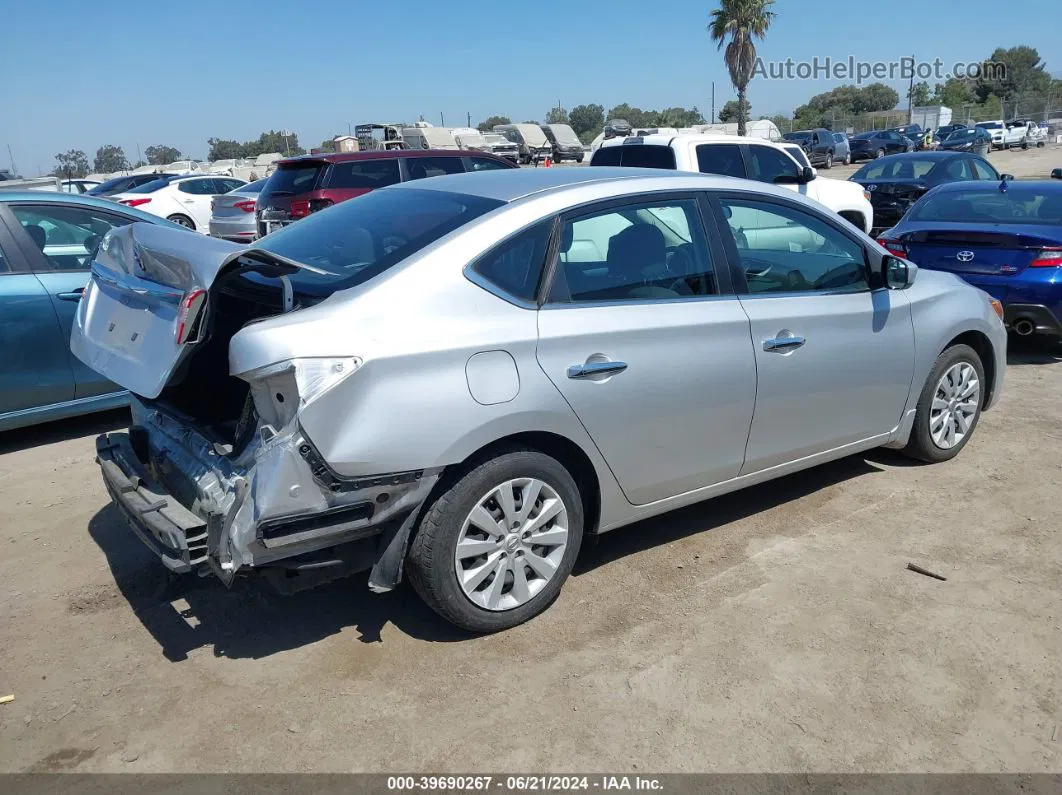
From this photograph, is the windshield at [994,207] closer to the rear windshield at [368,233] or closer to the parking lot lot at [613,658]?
the parking lot lot at [613,658]

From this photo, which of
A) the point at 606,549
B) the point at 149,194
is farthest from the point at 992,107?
the point at 606,549

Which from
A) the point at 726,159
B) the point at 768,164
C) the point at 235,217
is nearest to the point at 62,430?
the point at 726,159

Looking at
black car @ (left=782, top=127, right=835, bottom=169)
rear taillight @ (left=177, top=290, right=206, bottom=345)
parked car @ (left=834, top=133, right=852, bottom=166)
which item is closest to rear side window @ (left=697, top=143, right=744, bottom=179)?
rear taillight @ (left=177, top=290, right=206, bottom=345)

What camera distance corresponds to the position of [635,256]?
381cm

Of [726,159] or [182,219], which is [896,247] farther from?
[182,219]

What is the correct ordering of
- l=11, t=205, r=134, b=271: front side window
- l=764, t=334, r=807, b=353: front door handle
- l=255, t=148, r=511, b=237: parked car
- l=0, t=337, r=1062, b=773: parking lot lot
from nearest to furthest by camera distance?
l=0, t=337, r=1062, b=773: parking lot lot, l=764, t=334, r=807, b=353: front door handle, l=11, t=205, r=134, b=271: front side window, l=255, t=148, r=511, b=237: parked car

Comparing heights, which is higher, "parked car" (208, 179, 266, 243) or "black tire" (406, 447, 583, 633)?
"parked car" (208, 179, 266, 243)

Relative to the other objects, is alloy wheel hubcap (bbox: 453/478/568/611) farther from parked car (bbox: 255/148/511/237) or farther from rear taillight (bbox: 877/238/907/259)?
parked car (bbox: 255/148/511/237)

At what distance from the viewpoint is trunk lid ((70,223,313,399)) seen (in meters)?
3.15

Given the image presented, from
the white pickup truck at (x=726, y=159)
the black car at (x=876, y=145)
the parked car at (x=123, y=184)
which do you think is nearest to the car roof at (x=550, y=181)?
the white pickup truck at (x=726, y=159)

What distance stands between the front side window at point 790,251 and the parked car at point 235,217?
1127cm

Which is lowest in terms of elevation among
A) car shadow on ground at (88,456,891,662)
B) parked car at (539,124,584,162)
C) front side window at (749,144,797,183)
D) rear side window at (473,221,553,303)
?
car shadow on ground at (88,456,891,662)

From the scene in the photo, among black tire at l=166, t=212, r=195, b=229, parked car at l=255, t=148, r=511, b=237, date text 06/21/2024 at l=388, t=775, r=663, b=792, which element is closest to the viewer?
date text 06/21/2024 at l=388, t=775, r=663, b=792

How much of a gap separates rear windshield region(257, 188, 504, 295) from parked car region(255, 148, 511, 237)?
22.7ft
